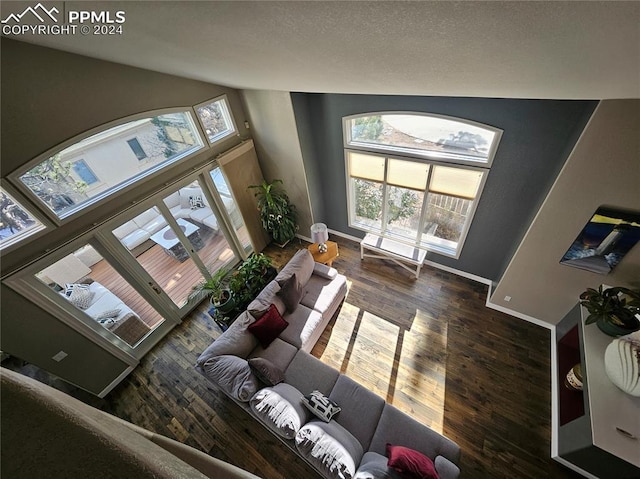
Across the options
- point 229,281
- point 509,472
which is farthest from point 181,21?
point 509,472

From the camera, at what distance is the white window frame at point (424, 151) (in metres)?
2.81

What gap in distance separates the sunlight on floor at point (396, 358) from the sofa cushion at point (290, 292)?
0.78 meters

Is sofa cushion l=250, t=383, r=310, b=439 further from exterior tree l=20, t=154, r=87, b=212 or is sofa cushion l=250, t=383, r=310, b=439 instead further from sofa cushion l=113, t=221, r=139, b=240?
exterior tree l=20, t=154, r=87, b=212

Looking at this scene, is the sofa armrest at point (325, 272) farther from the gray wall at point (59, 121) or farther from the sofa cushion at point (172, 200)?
the gray wall at point (59, 121)

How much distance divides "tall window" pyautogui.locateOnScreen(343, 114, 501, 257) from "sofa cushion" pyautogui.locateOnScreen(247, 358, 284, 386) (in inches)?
115

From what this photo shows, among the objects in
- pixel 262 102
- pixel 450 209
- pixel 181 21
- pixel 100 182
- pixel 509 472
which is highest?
pixel 181 21

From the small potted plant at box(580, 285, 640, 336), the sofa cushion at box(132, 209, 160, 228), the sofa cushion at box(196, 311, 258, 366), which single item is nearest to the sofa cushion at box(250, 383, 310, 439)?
the sofa cushion at box(196, 311, 258, 366)

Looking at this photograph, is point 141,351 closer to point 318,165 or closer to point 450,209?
point 318,165

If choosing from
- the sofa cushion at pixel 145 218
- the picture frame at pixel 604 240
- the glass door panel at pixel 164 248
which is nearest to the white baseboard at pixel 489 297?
the picture frame at pixel 604 240

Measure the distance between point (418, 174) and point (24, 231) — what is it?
442cm

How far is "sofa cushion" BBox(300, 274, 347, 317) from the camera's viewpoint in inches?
135

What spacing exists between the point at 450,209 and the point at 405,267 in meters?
1.18

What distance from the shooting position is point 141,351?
3553mm

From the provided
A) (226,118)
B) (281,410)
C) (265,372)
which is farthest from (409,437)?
(226,118)
